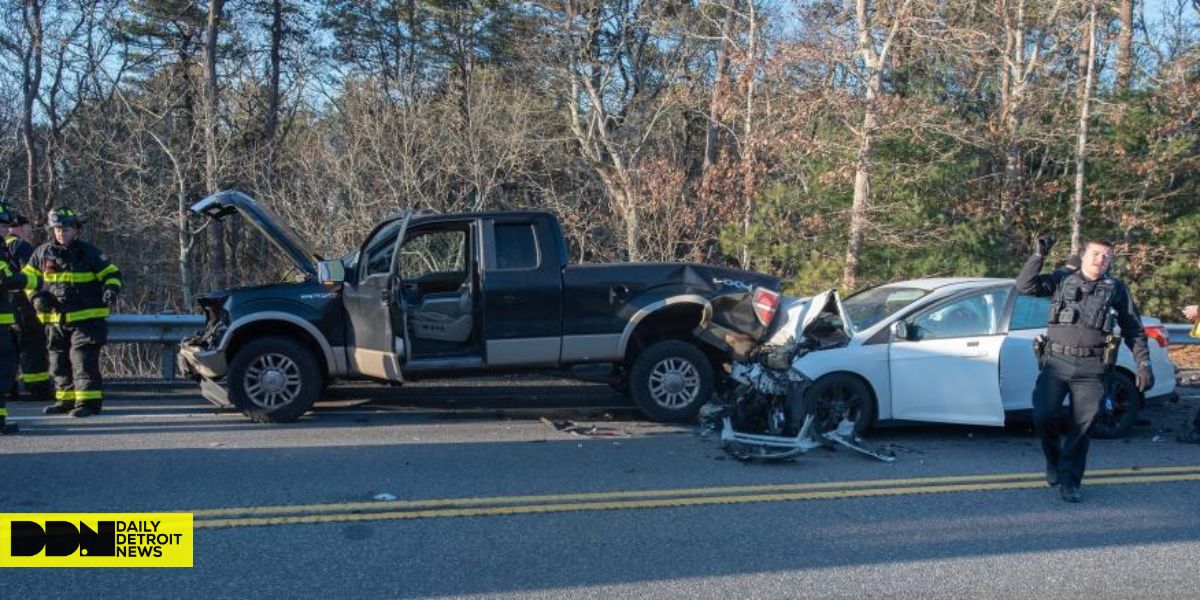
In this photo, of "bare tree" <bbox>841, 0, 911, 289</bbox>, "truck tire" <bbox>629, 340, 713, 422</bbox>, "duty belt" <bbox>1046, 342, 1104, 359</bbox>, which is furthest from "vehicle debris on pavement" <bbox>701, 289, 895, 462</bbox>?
"bare tree" <bbox>841, 0, 911, 289</bbox>

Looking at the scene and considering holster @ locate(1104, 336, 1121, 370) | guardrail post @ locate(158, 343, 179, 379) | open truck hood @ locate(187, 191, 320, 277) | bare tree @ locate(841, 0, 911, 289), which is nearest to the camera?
holster @ locate(1104, 336, 1121, 370)

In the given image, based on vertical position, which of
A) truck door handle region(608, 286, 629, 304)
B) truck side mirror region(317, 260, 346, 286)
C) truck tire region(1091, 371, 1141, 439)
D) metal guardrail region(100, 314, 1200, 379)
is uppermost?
truck side mirror region(317, 260, 346, 286)

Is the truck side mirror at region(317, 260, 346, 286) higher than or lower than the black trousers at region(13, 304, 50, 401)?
higher

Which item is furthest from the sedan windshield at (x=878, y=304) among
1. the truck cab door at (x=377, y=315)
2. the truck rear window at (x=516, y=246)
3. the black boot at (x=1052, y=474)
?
the truck cab door at (x=377, y=315)

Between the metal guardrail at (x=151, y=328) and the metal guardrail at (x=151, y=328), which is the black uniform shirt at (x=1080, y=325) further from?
the metal guardrail at (x=151, y=328)

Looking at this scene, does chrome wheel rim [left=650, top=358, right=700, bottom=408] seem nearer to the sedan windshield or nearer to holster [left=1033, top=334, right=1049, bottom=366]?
the sedan windshield

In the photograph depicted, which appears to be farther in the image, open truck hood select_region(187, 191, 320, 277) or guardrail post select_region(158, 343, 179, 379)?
guardrail post select_region(158, 343, 179, 379)

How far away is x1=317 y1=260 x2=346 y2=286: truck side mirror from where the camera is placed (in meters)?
8.15

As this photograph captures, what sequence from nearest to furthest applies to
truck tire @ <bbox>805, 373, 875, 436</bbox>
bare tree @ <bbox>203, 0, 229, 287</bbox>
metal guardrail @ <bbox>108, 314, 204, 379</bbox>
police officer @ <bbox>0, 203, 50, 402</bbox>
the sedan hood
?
truck tire @ <bbox>805, 373, 875, 436</bbox> < the sedan hood < police officer @ <bbox>0, 203, 50, 402</bbox> < metal guardrail @ <bbox>108, 314, 204, 379</bbox> < bare tree @ <bbox>203, 0, 229, 287</bbox>

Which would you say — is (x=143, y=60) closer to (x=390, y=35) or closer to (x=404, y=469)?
(x=390, y=35)

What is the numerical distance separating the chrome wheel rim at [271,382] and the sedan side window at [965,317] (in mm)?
5532

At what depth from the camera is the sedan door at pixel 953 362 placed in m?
7.53

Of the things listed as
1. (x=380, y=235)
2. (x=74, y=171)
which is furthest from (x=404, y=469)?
(x=74, y=171)

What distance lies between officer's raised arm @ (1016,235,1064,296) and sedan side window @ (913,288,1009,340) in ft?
4.57
